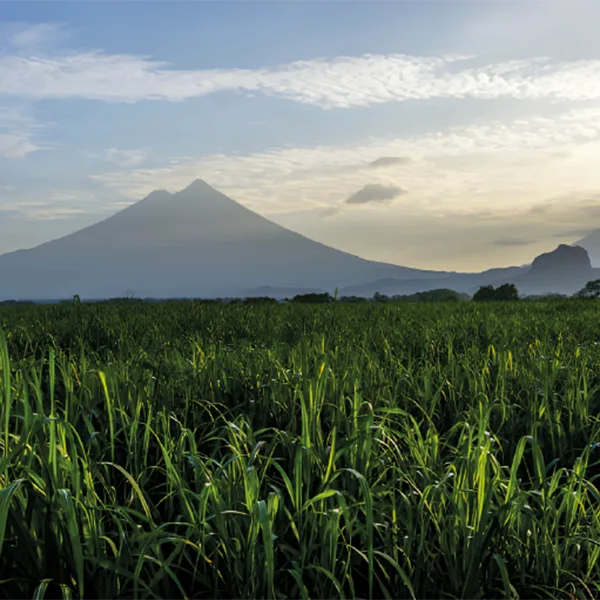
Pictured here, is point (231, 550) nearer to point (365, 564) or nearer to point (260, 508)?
point (260, 508)

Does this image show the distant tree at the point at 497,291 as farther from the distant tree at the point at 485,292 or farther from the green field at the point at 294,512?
the green field at the point at 294,512

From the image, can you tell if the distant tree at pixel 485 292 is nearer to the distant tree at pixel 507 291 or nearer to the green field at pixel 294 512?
the distant tree at pixel 507 291

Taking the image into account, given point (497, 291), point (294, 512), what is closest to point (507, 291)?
point (497, 291)

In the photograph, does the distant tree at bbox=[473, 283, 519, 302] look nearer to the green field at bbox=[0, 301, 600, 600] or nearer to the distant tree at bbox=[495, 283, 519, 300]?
the distant tree at bbox=[495, 283, 519, 300]

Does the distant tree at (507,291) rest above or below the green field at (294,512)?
above

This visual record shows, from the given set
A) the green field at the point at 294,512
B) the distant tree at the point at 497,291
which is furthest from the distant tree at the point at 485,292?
the green field at the point at 294,512

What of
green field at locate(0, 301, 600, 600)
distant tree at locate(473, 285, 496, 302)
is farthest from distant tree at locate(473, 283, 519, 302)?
green field at locate(0, 301, 600, 600)

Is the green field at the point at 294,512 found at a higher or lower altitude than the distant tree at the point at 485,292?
lower

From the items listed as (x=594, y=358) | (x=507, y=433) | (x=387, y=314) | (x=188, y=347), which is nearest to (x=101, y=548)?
(x=507, y=433)

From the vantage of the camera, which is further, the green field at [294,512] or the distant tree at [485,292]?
the distant tree at [485,292]

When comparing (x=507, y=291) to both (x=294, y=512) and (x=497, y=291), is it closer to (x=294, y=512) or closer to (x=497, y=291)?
(x=497, y=291)

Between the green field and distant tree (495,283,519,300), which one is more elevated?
distant tree (495,283,519,300)

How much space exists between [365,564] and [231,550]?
18.3 inches

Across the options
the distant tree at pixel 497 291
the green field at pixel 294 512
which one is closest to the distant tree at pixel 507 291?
the distant tree at pixel 497 291
